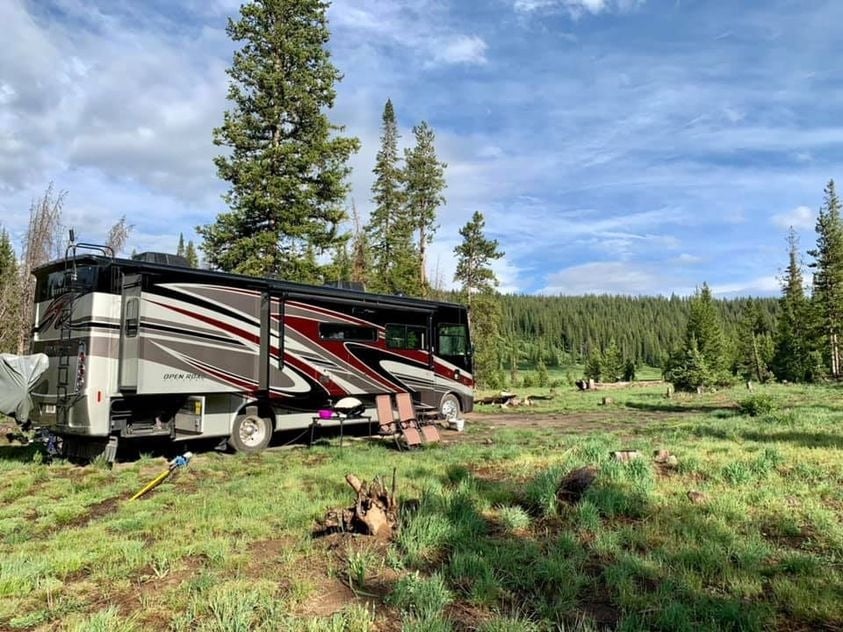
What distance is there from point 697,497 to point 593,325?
127 meters

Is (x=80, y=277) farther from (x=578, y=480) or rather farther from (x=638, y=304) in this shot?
(x=638, y=304)

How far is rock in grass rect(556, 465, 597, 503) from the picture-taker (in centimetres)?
579

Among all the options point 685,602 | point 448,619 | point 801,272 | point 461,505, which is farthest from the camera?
point 801,272

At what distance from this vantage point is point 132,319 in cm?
931

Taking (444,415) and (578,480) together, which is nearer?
(578,480)

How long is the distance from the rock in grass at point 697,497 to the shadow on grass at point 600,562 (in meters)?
0.34

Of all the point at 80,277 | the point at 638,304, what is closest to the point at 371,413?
the point at 80,277

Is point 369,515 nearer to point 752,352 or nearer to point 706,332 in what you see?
point 706,332

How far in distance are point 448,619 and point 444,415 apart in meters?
12.1

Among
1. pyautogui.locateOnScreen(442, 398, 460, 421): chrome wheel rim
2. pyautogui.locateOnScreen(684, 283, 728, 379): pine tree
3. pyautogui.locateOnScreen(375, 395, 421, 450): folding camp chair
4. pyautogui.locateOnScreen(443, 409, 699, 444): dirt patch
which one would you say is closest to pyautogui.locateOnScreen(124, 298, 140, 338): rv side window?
pyautogui.locateOnScreen(375, 395, 421, 450): folding camp chair

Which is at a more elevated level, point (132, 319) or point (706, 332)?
point (706, 332)

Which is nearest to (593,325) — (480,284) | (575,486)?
(480,284)

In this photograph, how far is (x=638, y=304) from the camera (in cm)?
15888

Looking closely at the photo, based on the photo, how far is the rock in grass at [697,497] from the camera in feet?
19.0
